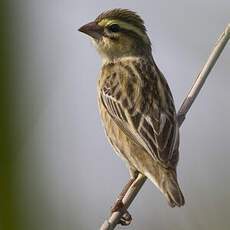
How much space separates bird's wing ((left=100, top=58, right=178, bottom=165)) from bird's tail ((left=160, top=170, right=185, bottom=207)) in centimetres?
11

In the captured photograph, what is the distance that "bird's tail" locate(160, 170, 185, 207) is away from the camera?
2.64 m

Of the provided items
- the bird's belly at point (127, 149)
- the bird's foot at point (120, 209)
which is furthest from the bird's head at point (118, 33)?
the bird's foot at point (120, 209)

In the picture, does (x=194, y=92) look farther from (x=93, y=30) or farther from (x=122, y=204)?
(x=93, y=30)

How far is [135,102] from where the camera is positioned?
3.52 meters

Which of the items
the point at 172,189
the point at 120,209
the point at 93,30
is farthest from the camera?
the point at 93,30

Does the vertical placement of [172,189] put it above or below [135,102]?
below

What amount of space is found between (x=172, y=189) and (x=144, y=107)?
81cm

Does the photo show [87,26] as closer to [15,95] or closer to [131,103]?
[131,103]

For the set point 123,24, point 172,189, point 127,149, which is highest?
point 123,24

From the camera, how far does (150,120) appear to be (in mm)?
3336

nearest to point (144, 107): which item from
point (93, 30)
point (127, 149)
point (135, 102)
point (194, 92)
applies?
point (135, 102)

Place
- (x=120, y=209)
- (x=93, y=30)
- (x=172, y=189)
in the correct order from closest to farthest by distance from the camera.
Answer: (x=172, y=189) < (x=120, y=209) < (x=93, y=30)

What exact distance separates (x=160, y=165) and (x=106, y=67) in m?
1.26

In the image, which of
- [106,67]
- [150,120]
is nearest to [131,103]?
[150,120]
